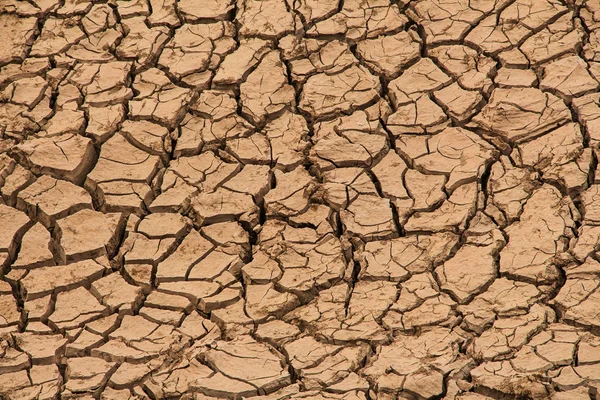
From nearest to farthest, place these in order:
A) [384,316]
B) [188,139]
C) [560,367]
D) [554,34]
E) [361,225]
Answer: [560,367], [384,316], [361,225], [188,139], [554,34]

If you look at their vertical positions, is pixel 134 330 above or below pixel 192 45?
below

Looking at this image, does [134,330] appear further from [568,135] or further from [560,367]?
[568,135]

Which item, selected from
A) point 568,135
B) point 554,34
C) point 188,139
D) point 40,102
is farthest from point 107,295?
point 554,34

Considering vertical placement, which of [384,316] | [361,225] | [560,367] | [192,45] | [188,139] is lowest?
[560,367]

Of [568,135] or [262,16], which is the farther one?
[262,16]

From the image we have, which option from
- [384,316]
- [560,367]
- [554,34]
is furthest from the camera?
[554,34]

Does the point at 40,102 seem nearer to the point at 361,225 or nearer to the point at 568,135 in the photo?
the point at 361,225
